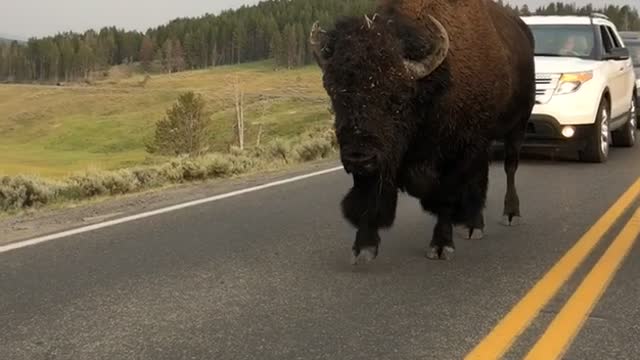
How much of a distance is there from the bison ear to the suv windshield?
7449mm

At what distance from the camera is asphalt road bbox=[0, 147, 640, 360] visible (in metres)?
4.11

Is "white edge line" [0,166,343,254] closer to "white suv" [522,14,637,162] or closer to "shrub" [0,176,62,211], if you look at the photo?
"shrub" [0,176,62,211]

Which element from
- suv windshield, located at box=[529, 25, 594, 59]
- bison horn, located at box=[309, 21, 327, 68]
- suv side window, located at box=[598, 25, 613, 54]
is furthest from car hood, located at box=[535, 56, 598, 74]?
bison horn, located at box=[309, 21, 327, 68]

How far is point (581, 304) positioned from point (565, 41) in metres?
8.07

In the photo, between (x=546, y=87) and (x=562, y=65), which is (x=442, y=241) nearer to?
(x=546, y=87)

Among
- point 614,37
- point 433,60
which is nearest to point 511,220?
point 433,60

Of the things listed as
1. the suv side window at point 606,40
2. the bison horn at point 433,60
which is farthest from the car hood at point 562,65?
the bison horn at point 433,60

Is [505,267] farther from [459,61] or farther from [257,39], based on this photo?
[257,39]

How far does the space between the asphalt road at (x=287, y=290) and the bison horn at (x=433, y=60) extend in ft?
4.82

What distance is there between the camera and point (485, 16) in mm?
6461

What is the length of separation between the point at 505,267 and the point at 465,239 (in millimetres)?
937

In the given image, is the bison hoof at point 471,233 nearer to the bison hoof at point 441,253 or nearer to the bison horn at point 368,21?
the bison hoof at point 441,253

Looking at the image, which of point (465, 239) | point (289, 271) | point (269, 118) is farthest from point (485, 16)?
point (269, 118)

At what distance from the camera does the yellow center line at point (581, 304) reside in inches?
156
